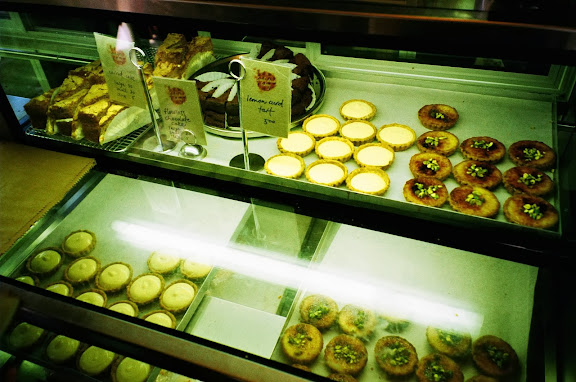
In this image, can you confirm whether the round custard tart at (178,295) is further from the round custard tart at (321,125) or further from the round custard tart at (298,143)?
the round custard tart at (321,125)

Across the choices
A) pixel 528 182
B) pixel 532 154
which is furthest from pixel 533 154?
pixel 528 182

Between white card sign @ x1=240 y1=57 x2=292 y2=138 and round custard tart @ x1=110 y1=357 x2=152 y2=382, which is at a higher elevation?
white card sign @ x1=240 y1=57 x2=292 y2=138

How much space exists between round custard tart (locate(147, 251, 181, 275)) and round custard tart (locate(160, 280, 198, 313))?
89 millimetres

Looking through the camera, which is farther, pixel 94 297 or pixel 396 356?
pixel 94 297

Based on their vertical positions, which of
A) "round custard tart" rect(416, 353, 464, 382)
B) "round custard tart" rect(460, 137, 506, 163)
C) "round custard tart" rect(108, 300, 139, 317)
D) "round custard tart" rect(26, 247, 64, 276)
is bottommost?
"round custard tart" rect(108, 300, 139, 317)

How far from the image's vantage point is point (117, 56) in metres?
2.01

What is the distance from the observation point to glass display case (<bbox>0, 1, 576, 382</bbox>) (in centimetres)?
166

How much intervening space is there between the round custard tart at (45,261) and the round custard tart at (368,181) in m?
1.72

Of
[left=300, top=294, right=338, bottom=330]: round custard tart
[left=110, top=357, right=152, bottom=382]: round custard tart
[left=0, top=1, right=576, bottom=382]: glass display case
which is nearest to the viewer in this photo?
[left=0, top=1, right=576, bottom=382]: glass display case

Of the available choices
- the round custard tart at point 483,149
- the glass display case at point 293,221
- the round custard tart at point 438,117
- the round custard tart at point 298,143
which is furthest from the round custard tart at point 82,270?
the round custard tart at point 483,149

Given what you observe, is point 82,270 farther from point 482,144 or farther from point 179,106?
point 482,144

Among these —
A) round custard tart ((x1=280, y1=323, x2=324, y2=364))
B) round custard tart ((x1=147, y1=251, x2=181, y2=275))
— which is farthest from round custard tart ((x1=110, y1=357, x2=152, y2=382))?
round custard tart ((x1=280, y1=323, x2=324, y2=364))

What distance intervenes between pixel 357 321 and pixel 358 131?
100 centimetres

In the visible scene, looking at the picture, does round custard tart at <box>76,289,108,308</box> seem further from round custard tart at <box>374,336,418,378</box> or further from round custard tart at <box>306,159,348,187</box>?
round custard tart at <box>374,336,418,378</box>
